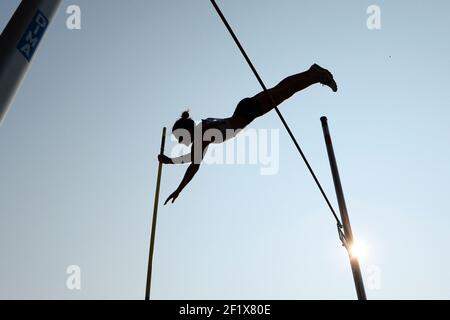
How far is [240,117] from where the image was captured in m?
5.85

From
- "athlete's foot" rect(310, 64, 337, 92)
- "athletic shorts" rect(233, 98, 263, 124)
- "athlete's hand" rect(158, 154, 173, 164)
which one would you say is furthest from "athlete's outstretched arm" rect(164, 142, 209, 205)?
"athlete's foot" rect(310, 64, 337, 92)

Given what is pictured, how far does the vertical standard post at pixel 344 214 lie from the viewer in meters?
5.38

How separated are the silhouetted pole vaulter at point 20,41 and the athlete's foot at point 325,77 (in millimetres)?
4251

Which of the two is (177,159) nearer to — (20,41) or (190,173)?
(190,173)

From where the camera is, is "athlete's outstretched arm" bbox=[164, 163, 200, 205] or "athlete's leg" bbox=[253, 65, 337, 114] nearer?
"athlete's leg" bbox=[253, 65, 337, 114]

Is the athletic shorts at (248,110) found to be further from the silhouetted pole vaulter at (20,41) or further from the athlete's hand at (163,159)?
the silhouetted pole vaulter at (20,41)

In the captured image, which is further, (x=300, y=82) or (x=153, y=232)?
(x=153, y=232)

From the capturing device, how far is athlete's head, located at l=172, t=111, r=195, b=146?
583 cm

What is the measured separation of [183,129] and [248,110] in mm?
1045

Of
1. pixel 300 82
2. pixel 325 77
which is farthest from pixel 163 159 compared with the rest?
pixel 325 77

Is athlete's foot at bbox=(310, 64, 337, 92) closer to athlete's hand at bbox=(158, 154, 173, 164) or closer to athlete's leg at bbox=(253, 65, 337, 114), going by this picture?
athlete's leg at bbox=(253, 65, 337, 114)

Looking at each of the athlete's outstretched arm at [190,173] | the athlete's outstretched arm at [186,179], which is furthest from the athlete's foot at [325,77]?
the athlete's outstretched arm at [186,179]
